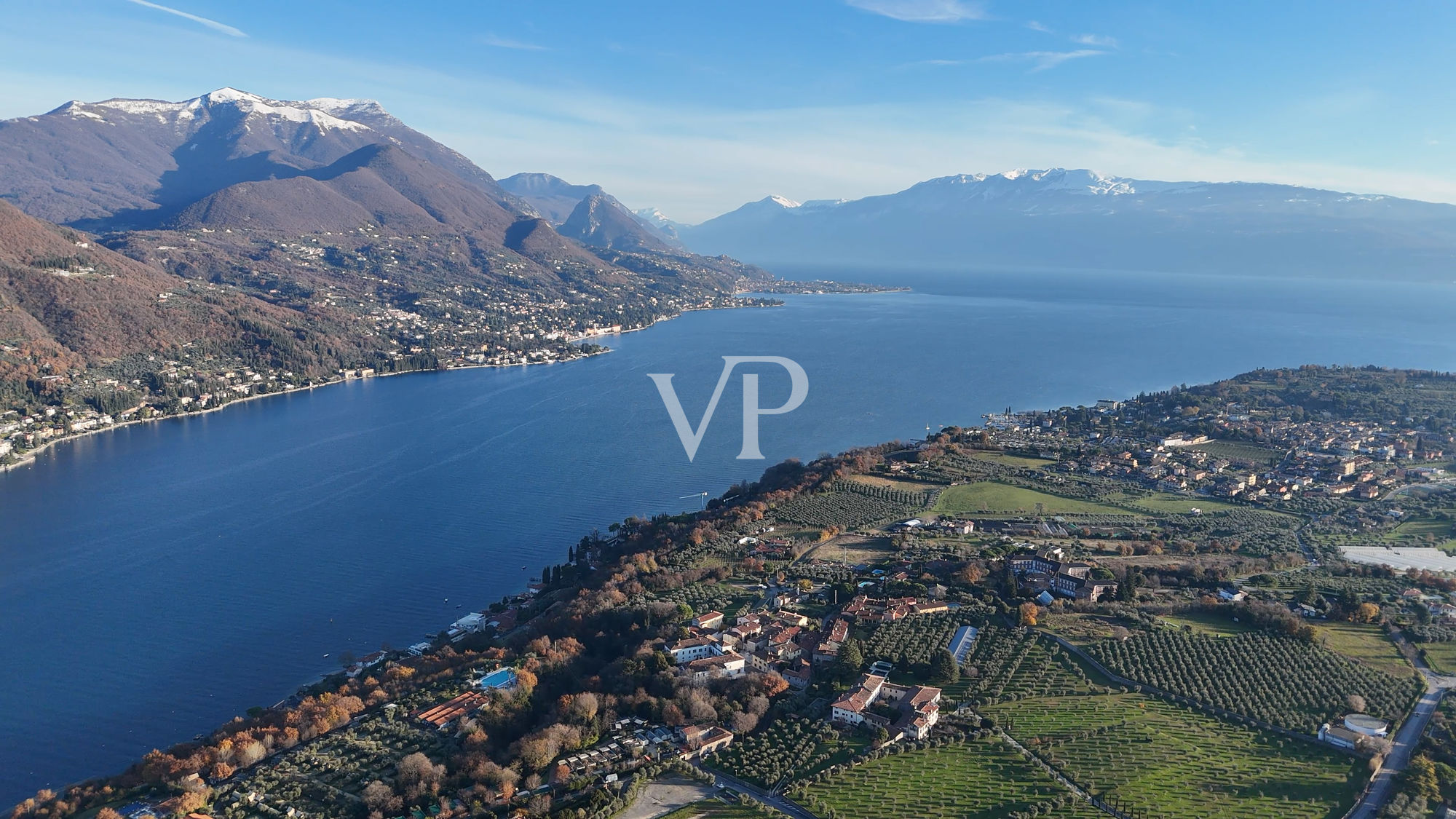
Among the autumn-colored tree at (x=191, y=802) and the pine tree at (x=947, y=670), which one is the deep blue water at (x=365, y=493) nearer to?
the autumn-colored tree at (x=191, y=802)

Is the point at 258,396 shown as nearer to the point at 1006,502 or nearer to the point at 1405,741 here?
the point at 1006,502

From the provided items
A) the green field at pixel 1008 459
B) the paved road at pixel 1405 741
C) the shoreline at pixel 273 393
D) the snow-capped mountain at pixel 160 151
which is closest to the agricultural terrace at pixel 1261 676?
the paved road at pixel 1405 741

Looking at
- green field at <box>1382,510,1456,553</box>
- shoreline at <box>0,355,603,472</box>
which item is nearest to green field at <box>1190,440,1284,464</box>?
green field at <box>1382,510,1456,553</box>

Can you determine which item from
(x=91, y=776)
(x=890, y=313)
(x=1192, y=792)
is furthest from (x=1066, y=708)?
(x=890, y=313)

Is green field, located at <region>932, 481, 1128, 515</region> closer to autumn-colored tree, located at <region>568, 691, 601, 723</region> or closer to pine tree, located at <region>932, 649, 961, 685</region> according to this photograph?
pine tree, located at <region>932, 649, 961, 685</region>

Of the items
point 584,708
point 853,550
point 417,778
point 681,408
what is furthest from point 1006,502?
point 681,408

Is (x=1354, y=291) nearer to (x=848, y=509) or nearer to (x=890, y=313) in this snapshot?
(x=890, y=313)
